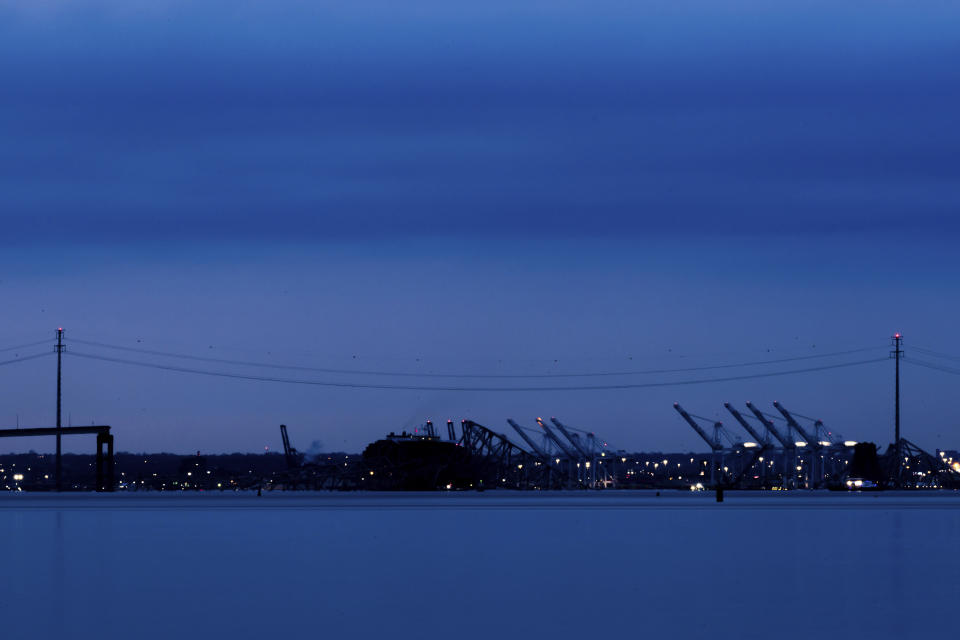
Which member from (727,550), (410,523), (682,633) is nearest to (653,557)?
(727,550)

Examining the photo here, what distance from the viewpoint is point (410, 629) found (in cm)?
2548

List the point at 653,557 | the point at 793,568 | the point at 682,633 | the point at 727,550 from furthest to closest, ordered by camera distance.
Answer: the point at 727,550
the point at 653,557
the point at 793,568
the point at 682,633

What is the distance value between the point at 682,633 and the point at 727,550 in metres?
25.3

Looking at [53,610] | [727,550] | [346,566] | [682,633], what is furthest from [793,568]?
[53,610]

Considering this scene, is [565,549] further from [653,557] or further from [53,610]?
[53,610]

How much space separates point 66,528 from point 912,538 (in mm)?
40203

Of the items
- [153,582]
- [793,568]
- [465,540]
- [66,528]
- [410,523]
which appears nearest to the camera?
[153,582]

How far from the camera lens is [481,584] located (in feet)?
114

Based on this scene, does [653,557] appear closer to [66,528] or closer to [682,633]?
[682,633]

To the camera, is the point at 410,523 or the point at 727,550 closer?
the point at 727,550

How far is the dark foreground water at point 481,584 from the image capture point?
84.9 ft

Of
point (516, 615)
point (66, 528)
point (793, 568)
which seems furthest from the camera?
point (66, 528)

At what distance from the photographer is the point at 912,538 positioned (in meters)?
56.8

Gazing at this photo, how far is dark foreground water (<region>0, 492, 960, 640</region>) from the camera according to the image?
25875 millimetres
